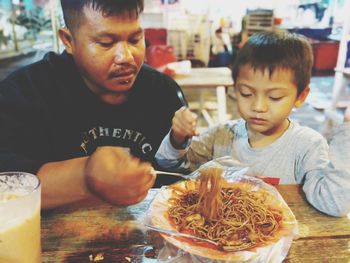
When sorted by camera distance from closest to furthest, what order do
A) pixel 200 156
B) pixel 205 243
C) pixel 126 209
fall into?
pixel 205 243
pixel 126 209
pixel 200 156

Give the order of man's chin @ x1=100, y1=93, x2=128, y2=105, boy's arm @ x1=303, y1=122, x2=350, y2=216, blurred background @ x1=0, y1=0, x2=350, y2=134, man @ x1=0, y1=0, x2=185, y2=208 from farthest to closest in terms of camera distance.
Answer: blurred background @ x1=0, y1=0, x2=350, y2=134 < man's chin @ x1=100, y1=93, x2=128, y2=105 < man @ x1=0, y1=0, x2=185, y2=208 < boy's arm @ x1=303, y1=122, x2=350, y2=216

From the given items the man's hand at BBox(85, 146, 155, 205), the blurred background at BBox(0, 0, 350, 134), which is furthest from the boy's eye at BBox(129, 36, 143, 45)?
the blurred background at BBox(0, 0, 350, 134)

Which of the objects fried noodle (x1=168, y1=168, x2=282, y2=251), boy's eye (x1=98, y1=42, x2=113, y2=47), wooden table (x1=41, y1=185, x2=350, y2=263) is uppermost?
boy's eye (x1=98, y1=42, x2=113, y2=47)

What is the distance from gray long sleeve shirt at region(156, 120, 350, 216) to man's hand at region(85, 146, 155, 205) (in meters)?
0.78

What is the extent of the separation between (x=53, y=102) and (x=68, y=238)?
790 mm

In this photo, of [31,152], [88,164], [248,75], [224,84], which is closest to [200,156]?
[248,75]

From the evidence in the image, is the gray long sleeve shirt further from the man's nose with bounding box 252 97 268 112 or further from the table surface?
the table surface

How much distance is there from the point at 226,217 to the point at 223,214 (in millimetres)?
14

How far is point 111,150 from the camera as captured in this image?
0.84 metres

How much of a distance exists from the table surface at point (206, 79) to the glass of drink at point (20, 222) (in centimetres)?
305

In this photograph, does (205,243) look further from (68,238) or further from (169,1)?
(169,1)

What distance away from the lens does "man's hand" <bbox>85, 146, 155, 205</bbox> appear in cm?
82

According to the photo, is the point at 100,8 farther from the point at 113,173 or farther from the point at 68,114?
the point at 113,173

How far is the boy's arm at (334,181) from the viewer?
4.07ft
